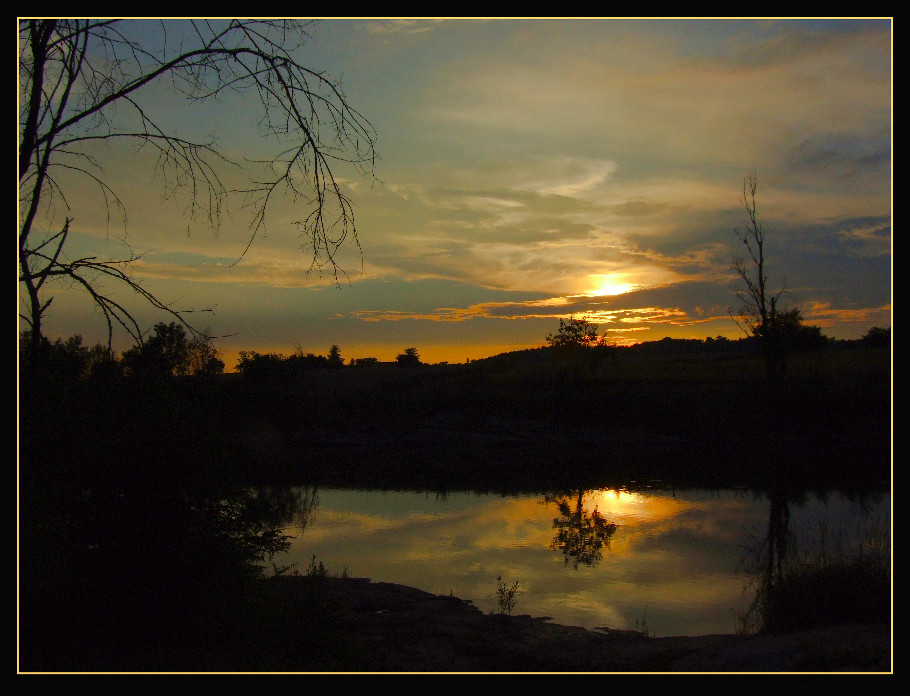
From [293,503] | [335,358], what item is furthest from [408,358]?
[293,503]

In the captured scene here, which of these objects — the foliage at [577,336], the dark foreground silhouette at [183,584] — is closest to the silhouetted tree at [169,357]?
the dark foreground silhouette at [183,584]

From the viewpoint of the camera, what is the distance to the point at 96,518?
23.7ft

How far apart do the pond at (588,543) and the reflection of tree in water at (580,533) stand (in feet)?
0.09

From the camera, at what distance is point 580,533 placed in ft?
51.7

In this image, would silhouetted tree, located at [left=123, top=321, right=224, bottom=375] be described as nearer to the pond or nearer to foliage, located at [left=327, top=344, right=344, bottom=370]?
the pond

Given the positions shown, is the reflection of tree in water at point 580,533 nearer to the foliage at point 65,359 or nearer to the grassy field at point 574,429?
the grassy field at point 574,429

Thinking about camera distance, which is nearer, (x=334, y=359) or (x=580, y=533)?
(x=580, y=533)

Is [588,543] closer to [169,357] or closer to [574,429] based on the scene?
[169,357]

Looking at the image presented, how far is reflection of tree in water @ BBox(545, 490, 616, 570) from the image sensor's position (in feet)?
45.0

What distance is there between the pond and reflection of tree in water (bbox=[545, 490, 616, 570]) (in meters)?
0.03

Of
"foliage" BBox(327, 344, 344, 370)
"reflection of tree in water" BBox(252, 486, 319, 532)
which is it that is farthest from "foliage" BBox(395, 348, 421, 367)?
"reflection of tree in water" BBox(252, 486, 319, 532)

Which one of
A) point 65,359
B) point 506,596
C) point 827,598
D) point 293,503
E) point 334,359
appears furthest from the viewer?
point 334,359

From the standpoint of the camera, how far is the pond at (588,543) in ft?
35.4

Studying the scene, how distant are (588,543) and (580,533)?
102 centimetres
